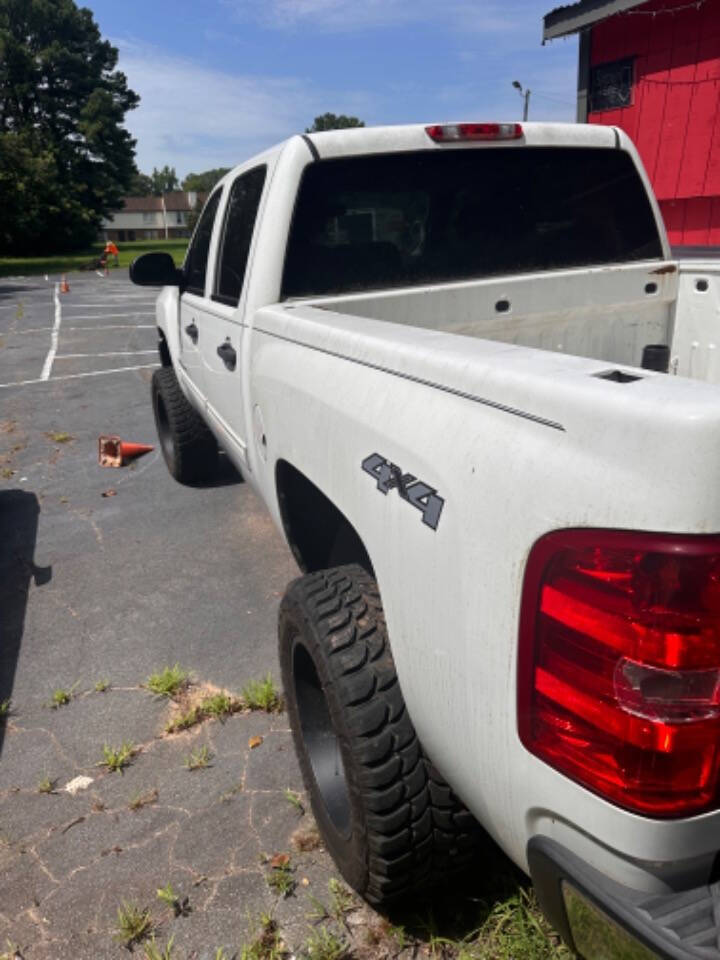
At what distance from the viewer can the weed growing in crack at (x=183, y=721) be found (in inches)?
114

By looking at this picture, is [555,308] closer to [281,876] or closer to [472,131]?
[472,131]

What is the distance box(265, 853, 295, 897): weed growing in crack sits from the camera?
219 centimetres

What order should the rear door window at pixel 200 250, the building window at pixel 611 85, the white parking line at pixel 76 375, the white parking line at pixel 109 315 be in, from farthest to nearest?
the white parking line at pixel 109 315 < the white parking line at pixel 76 375 < the building window at pixel 611 85 < the rear door window at pixel 200 250

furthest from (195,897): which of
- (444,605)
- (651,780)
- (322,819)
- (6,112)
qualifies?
(6,112)

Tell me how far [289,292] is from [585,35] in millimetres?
8620

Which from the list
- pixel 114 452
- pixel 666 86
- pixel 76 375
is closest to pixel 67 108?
pixel 76 375

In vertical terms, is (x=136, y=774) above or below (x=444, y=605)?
below

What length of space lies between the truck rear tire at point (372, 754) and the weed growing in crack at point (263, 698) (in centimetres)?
93

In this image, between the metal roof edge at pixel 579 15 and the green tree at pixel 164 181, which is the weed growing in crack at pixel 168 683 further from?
the green tree at pixel 164 181

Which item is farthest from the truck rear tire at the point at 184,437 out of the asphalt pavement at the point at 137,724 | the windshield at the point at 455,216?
the windshield at the point at 455,216

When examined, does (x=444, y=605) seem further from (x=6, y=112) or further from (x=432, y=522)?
(x=6, y=112)

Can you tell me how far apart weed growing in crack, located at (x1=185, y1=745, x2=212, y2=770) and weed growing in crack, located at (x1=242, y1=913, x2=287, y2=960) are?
0.71m

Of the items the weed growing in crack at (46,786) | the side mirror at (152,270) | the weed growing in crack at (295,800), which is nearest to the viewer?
the weed growing in crack at (295,800)

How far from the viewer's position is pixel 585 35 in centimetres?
936
